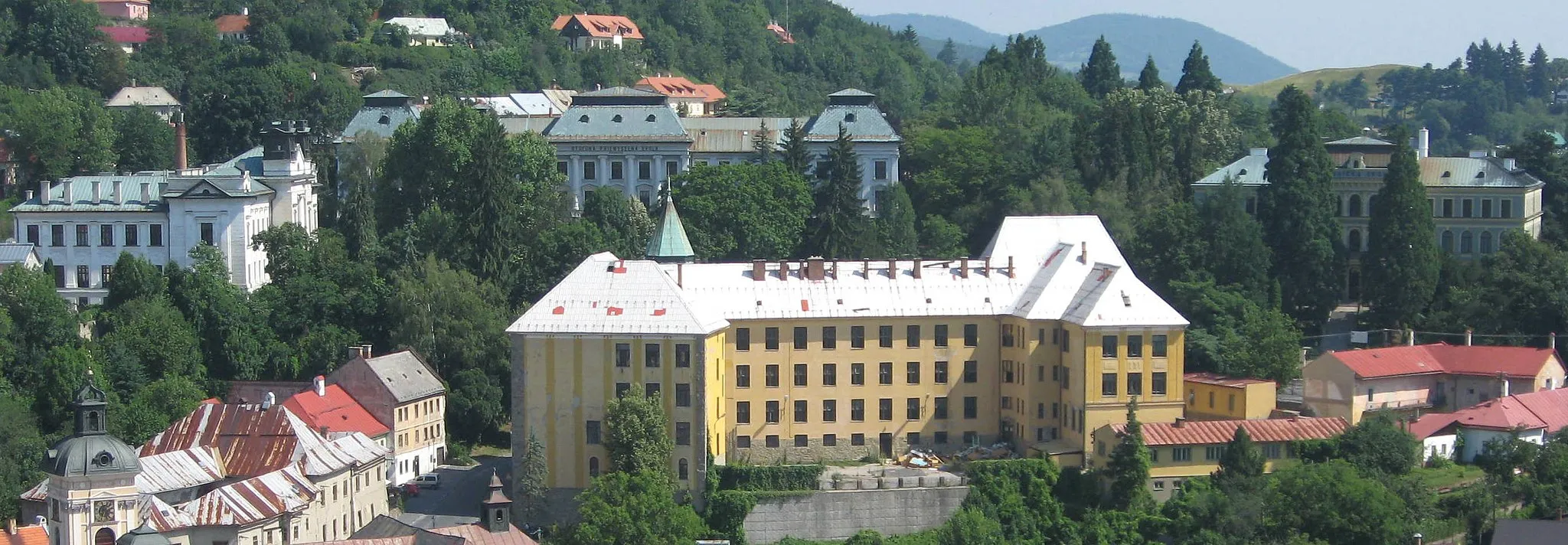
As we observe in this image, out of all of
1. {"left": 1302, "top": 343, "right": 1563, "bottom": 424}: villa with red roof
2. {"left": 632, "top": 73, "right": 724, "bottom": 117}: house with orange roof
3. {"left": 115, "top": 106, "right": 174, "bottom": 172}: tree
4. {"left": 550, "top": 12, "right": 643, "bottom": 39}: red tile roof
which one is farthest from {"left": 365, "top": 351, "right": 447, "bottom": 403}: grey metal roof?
{"left": 550, "top": 12, "right": 643, "bottom": 39}: red tile roof

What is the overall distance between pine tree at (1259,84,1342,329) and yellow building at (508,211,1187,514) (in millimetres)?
16046

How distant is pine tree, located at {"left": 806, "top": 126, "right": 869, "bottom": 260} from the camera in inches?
3748

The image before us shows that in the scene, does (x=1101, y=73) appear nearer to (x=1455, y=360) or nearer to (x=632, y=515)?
(x=1455, y=360)

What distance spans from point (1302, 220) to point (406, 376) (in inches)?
1416

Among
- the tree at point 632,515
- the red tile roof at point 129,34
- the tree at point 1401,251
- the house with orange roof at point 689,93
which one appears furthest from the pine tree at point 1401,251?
the red tile roof at point 129,34

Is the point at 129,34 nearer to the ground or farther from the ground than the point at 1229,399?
farther from the ground

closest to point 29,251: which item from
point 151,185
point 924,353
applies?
point 151,185

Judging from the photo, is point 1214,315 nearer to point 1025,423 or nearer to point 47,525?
point 1025,423

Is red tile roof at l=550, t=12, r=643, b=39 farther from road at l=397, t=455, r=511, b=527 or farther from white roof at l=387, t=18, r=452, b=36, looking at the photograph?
road at l=397, t=455, r=511, b=527

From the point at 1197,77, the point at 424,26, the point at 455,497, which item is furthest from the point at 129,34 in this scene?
the point at 455,497

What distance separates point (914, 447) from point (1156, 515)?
29.4ft

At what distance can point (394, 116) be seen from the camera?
113m

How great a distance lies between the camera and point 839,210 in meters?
97.8

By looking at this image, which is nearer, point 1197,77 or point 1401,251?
point 1401,251
